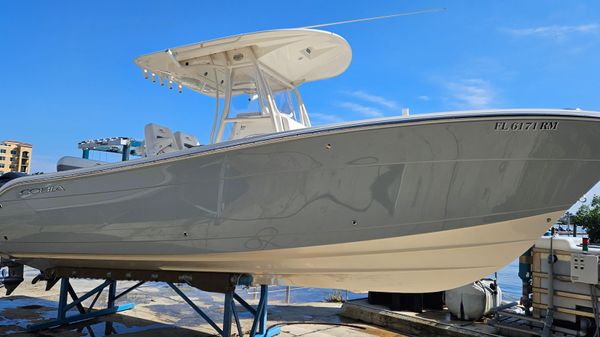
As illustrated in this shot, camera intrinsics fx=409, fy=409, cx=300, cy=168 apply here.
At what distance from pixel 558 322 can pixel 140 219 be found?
448 centimetres

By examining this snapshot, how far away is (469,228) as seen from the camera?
2.93 m

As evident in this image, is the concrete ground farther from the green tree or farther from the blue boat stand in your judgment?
the green tree

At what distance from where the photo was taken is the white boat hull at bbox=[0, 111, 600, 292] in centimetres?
279

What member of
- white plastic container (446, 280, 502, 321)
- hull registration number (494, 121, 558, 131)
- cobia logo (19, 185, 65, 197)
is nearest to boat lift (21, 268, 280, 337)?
cobia logo (19, 185, 65, 197)

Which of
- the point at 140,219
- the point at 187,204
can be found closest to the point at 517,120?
the point at 187,204

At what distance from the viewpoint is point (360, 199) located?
2.95 m

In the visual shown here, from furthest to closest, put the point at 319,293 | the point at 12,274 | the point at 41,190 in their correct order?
1. the point at 319,293
2. the point at 12,274
3. the point at 41,190

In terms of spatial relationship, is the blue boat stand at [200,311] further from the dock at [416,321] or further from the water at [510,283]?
the water at [510,283]

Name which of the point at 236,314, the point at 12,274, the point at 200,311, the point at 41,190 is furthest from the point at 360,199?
the point at 12,274

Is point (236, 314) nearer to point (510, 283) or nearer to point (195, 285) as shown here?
point (195, 285)

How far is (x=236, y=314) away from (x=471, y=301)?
311 cm

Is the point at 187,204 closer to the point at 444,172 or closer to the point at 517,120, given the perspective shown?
the point at 444,172

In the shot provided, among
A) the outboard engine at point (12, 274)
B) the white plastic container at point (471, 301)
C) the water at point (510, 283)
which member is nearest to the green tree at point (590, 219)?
the water at point (510, 283)

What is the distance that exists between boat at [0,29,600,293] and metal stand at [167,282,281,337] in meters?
0.39
